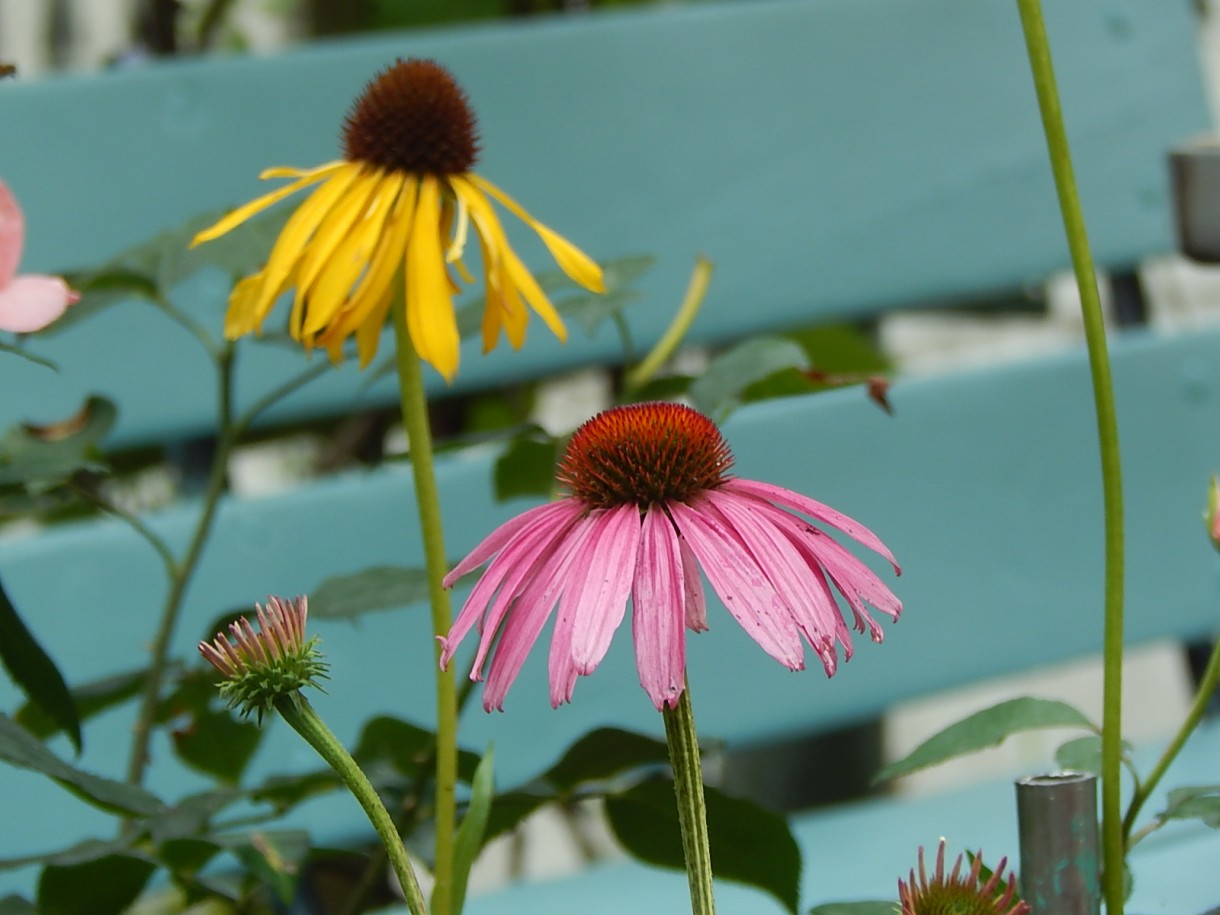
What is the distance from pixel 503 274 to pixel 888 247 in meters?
0.74

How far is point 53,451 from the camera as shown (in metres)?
0.46

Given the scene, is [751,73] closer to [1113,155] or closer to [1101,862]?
[1113,155]

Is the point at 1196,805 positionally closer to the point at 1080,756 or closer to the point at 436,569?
the point at 1080,756

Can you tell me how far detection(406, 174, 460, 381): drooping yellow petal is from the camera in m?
0.33

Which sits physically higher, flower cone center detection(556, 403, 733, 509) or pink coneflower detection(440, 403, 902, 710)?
flower cone center detection(556, 403, 733, 509)

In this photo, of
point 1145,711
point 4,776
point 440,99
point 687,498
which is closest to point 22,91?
point 4,776

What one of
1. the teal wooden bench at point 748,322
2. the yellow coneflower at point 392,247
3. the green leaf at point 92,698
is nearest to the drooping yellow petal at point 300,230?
the yellow coneflower at point 392,247

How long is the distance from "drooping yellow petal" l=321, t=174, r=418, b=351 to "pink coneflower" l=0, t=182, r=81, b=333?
7cm

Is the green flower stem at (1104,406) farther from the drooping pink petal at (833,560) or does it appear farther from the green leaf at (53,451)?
the green leaf at (53,451)

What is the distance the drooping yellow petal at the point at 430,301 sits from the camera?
1.07 ft

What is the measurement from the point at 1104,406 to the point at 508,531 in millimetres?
121

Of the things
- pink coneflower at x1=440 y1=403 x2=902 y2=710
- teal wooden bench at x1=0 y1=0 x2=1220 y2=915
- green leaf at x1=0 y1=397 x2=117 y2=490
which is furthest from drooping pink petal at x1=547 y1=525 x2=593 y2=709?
teal wooden bench at x1=0 y1=0 x2=1220 y2=915

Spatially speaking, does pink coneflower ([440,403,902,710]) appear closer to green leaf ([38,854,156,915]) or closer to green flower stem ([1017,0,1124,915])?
green flower stem ([1017,0,1124,915])

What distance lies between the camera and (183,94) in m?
0.93
